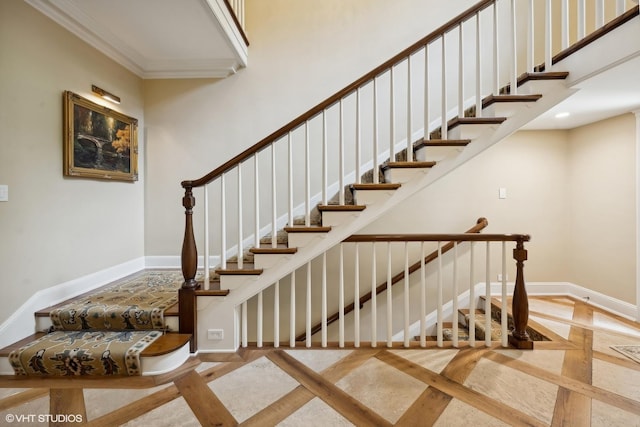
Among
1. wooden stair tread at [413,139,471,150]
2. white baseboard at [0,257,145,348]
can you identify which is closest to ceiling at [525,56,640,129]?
wooden stair tread at [413,139,471,150]

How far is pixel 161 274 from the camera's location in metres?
3.01

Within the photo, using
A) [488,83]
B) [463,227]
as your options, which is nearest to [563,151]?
[488,83]

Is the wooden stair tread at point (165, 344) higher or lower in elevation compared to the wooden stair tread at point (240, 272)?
lower

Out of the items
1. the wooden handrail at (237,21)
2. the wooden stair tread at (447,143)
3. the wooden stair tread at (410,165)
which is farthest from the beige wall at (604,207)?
the wooden handrail at (237,21)

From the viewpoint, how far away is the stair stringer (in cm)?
201

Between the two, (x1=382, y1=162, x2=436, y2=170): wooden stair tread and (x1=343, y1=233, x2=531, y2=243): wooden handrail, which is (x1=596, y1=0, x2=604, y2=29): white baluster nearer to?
(x1=382, y1=162, x2=436, y2=170): wooden stair tread

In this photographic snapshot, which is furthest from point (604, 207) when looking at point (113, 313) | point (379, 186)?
point (113, 313)

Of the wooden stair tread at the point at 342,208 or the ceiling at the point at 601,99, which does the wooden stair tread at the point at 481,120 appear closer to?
the ceiling at the point at 601,99

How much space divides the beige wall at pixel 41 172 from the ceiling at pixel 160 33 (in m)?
0.14

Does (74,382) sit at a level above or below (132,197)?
below

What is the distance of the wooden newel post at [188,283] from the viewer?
6.37 feet

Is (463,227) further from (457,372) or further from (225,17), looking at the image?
(225,17)

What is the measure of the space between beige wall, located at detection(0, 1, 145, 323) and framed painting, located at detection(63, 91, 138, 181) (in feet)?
0.23

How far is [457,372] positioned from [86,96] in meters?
3.69
